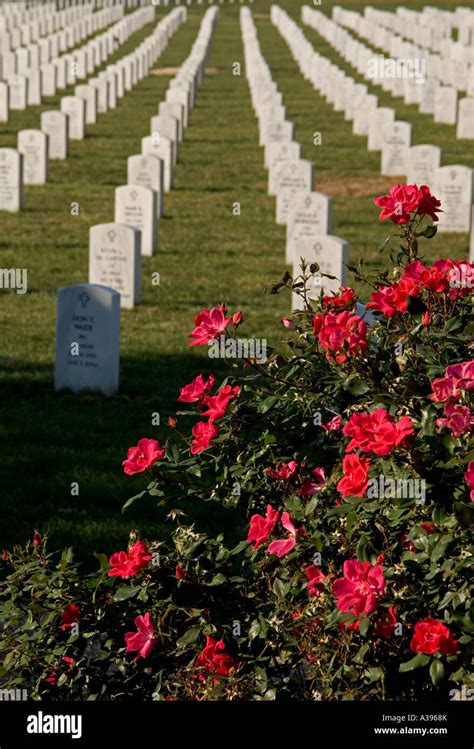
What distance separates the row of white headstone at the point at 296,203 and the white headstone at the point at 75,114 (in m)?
3.52

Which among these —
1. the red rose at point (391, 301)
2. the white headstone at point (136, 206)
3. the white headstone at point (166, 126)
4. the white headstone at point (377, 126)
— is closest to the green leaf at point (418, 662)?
the red rose at point (391, 301)

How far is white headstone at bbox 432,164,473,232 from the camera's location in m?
17.5

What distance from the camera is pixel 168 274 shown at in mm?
14836

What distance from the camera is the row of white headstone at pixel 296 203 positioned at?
1237 cm

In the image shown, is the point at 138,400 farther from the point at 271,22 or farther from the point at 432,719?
the point at 271,22

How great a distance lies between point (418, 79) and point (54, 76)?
9.17m

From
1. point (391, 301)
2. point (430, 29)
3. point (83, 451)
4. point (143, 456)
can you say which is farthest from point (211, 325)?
point (430, 29)

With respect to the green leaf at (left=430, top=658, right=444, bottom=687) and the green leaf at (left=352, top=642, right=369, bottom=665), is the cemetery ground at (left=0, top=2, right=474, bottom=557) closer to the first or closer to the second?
the green leaf at (left=352, top=642, right=369, bottom=665)

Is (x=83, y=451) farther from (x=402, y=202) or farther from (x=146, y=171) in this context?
(x=146, y=171)

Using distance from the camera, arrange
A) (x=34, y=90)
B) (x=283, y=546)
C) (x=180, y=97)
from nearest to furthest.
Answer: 1. (x=283, y=546)
2. (x=180, y=97)
3. (x=34, y=90)

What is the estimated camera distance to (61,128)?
23.9 m

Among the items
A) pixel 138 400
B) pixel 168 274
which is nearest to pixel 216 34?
pixel 168 274

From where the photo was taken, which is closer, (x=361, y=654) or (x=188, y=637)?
(x=361, y=654)

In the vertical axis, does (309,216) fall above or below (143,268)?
above
